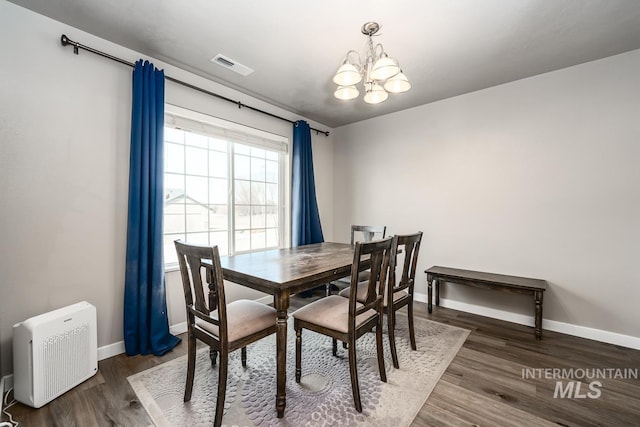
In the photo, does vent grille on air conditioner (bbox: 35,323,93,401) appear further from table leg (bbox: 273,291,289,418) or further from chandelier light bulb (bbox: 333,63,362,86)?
chandelier light bulb (bbox: 333,63,362,86)

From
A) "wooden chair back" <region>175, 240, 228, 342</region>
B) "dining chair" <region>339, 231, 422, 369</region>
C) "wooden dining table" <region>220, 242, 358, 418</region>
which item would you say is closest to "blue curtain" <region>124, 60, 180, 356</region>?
"wooden dining table" <region>220, 242, 358, 418</region>

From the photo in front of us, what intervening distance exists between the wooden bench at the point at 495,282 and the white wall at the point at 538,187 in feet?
0.44

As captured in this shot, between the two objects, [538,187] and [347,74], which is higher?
[347,74]

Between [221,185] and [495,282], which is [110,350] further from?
[495,282]

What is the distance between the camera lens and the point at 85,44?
6.67 feet

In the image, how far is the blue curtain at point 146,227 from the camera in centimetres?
214

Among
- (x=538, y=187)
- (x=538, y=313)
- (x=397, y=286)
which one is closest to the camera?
(x=397, y=286)

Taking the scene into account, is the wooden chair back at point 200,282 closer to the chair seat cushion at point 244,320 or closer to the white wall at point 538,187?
the chair seat cushion at point 244,320

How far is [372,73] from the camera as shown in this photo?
1808mm

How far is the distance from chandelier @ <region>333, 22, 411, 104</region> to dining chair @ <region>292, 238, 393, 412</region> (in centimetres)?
109

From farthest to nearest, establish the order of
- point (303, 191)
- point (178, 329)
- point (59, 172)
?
1. point (303, 191)
2. point (178, 329)
3. point (59, 172)

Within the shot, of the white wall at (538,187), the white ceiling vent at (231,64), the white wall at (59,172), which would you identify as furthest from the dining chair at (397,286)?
the white ceiling vent at (231,64)

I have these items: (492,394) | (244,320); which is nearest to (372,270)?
(244,320)

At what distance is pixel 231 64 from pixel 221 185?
1213mm
